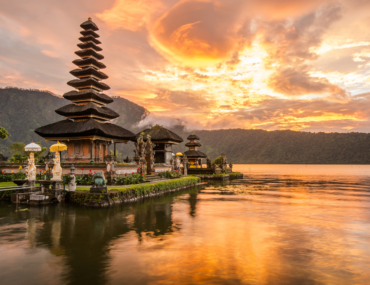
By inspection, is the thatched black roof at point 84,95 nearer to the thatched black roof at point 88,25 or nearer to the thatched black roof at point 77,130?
the thatched black roof at point 77,130

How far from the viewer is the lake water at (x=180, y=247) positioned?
6.98 metres

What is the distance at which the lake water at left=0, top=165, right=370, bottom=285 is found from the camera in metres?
6.98

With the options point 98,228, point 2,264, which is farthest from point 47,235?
point 2,264

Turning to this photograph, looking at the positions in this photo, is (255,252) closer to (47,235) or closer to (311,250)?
(311,250)

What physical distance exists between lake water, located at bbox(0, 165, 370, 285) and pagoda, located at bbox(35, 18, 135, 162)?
16.2 metres

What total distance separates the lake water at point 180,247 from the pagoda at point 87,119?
16236 mm

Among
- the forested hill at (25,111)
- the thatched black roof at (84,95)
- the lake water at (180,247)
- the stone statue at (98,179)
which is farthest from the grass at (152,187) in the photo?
the forested hill at (25,111)

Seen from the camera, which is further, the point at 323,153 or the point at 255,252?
the point at 323,153

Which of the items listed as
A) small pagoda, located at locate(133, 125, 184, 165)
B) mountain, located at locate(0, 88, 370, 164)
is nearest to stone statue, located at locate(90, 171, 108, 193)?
small pagoda, located at locate(133, 125, 184, 165)

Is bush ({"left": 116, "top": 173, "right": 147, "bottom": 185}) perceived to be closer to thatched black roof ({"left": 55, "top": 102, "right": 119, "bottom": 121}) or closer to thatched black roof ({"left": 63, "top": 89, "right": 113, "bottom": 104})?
thatched black roof ({"left": 55, "top": 102, "right": 119, "bottom": 121})

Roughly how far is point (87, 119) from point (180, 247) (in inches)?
1092

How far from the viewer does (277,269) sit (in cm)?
744

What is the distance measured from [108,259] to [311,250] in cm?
666

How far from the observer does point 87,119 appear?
3347 cm
